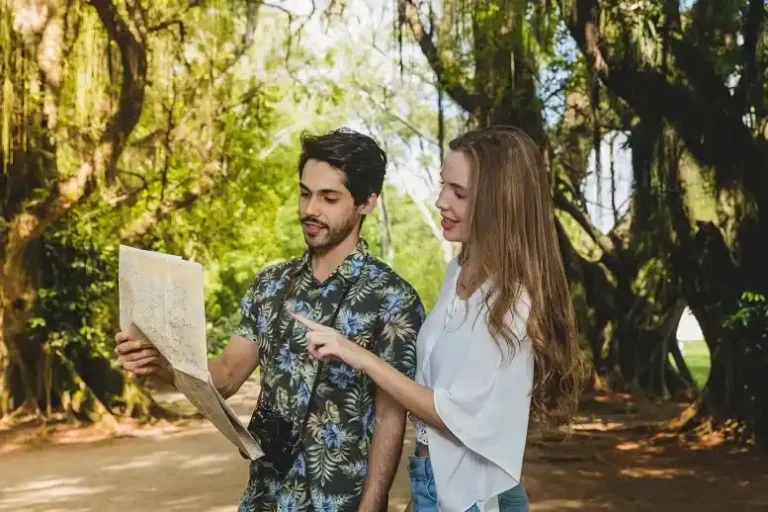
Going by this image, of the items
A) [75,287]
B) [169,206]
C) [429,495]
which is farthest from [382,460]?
[169,206]

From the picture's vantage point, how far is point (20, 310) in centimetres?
1020

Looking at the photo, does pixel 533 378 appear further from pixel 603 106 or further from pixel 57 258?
pixel 603 106

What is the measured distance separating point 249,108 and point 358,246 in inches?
454

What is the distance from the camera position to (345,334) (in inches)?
72.7

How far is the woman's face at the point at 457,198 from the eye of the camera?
174 centimetres

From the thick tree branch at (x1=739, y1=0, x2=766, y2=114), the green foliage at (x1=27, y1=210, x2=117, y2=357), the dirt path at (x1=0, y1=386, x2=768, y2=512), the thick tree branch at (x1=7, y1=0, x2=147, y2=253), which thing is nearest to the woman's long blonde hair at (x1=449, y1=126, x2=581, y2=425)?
the dirt path at (x1=0, y1=386, x2=768, y2=512)

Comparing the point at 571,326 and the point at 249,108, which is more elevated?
the point at 249,108

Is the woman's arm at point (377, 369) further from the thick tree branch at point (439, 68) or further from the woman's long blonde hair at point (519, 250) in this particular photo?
the thick tree branch at point (439, 68)

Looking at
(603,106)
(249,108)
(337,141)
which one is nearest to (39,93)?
(249,108)

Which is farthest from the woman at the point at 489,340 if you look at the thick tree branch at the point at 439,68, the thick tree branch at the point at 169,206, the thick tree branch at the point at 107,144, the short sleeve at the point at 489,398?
the thick tree branch at the point at 169,206

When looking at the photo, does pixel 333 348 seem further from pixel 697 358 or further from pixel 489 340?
pixel 697 358

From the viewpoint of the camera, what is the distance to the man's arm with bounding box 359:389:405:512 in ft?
5.92

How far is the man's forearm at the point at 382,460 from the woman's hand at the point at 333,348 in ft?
0.70

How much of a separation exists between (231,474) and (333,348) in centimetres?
647
